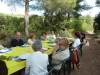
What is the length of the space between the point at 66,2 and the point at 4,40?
252 inches

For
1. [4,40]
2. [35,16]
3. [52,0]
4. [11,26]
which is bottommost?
[4,40]

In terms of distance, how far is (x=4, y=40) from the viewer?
32.6ft

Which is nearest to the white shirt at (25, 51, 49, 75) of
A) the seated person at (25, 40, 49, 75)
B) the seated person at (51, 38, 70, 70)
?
the seated person at (25, 40, 49, 75)

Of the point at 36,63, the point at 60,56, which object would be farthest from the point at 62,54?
the point at 36,63

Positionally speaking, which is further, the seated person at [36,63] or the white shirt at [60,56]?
the white shirt at [60,56]

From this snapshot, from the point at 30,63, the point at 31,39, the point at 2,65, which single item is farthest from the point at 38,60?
the point at 31,39

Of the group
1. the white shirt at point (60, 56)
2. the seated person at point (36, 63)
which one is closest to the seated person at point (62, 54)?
the white shirt at point (60, 56)

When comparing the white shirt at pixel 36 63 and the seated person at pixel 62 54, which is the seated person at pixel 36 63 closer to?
the white shirt at pixel 36 63

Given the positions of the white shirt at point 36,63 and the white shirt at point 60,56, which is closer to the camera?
the white shirt at point 36,63

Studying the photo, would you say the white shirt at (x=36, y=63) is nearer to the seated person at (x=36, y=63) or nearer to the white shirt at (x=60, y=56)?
the seated person at (x=36, y=63)

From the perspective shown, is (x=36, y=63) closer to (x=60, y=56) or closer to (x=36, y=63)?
(x=36, y=63)

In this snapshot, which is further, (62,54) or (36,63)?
(62,54)

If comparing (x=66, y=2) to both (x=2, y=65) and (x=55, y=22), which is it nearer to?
(x=55, y=22)

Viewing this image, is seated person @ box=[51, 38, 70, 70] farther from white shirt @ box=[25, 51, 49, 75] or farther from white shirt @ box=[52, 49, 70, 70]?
white shirt @ box=[25, 51, 49, 75]
